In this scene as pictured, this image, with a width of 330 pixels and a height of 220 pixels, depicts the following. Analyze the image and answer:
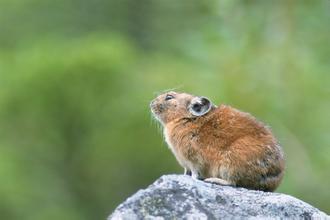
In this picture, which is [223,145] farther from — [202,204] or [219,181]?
[202,204]

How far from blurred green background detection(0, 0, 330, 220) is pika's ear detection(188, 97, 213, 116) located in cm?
870

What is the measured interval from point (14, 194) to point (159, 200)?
2633cm

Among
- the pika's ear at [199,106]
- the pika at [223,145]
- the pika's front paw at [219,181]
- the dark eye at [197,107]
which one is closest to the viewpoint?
the pika's front paw at [219,181]

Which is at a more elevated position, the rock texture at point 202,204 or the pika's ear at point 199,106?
the pika's ear at point 199,106

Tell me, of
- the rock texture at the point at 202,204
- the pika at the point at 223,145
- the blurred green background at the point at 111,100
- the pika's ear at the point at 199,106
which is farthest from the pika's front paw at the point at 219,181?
the blurred green background at the point at 111,100

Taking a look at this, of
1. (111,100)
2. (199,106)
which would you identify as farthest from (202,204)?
(111,100)

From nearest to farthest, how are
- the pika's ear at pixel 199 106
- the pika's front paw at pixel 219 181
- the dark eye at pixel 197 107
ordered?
1. the pika's front paw at pixel 219 181
2. the pika's ear at pixel 199 106
3. the dark eye at pixel 197 107

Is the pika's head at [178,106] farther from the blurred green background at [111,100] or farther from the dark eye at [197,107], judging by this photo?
the blurred green background at [111,100]

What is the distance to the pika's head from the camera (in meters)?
11.8

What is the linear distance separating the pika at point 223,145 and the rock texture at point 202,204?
2.42 ft

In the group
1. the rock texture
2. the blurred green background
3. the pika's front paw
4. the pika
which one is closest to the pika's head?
the pika

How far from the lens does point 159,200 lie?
9.73 metres

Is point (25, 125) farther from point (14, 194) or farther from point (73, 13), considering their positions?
point (73, 13)

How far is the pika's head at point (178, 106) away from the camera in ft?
38.6
